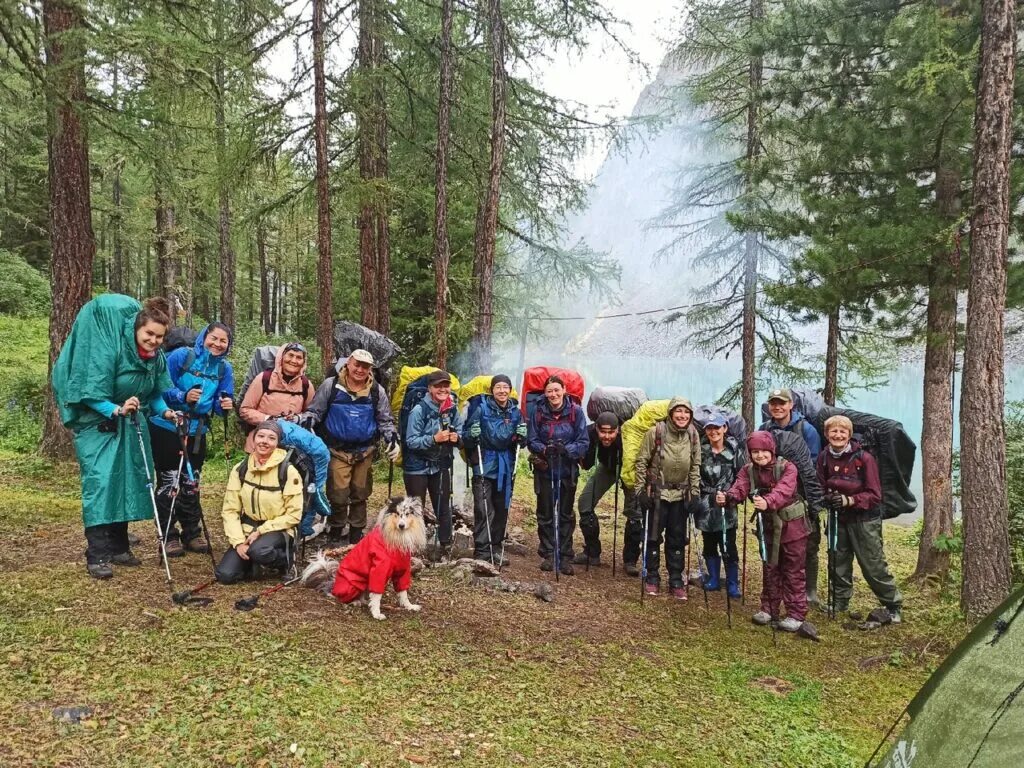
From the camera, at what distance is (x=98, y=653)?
12.1 ft

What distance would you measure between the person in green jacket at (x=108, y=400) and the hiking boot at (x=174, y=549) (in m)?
0.62

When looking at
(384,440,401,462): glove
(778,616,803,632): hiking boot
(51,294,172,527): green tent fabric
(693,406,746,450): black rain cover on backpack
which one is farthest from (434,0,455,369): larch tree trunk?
(778,616,803,632): hiking boot

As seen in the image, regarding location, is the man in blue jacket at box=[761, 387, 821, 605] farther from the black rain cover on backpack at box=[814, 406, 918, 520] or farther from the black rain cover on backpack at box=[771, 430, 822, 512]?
the black rain cover on backpack at box=[814, 406, 918, 520]

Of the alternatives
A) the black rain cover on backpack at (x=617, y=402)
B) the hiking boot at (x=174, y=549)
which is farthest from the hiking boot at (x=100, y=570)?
the black rain cover on backpack at (x=617, y=402)

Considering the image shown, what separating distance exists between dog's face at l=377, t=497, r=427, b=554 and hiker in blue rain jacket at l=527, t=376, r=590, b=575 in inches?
83.5

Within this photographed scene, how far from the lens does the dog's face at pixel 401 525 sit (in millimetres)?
4699

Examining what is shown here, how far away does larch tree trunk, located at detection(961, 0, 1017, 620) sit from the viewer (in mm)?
4809

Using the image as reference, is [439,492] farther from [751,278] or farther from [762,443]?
[751,278]

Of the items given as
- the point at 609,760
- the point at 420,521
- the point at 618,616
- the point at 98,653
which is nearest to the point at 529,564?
the point at 618,616

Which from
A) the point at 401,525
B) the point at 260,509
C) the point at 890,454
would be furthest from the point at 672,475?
the point at 260,509

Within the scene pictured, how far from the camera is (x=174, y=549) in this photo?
561 centimetres

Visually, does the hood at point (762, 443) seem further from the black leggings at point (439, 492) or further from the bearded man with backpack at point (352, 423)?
the bearded man with backpack at point (352, 423)

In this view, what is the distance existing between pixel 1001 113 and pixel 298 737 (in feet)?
20.9

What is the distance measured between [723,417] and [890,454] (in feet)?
5.10
